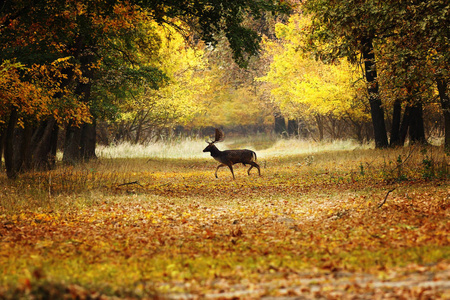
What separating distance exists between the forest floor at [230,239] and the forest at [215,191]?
Answer: 0.12ft

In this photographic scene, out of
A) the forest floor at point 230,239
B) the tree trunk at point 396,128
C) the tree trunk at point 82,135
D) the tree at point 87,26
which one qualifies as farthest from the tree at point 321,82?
the forest floor at point 230,239

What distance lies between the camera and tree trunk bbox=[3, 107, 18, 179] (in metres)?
13.8

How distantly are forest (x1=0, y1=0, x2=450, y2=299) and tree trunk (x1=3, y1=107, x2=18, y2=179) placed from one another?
0.16 ft

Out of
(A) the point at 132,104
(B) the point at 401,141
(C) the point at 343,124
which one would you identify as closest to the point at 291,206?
(B) the point at 401,141

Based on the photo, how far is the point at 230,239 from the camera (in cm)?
825

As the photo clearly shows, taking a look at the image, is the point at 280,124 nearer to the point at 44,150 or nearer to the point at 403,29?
the point at 44,150

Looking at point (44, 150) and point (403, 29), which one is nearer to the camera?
point (403, 29)

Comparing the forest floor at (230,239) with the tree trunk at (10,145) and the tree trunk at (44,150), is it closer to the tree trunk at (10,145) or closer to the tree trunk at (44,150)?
the tree trunk at (10,145)

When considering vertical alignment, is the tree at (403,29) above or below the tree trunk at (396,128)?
above

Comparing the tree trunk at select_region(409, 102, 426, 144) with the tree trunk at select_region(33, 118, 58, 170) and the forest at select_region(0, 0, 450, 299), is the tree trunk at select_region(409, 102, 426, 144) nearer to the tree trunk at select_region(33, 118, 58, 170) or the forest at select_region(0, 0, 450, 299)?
the forest at select_region(0, 0, 450, 299)

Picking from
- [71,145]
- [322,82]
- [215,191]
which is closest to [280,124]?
[322,82]

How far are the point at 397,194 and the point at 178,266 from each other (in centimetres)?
780

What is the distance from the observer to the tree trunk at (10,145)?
13789 millimetres

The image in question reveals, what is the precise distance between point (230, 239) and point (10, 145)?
9.65 metres
